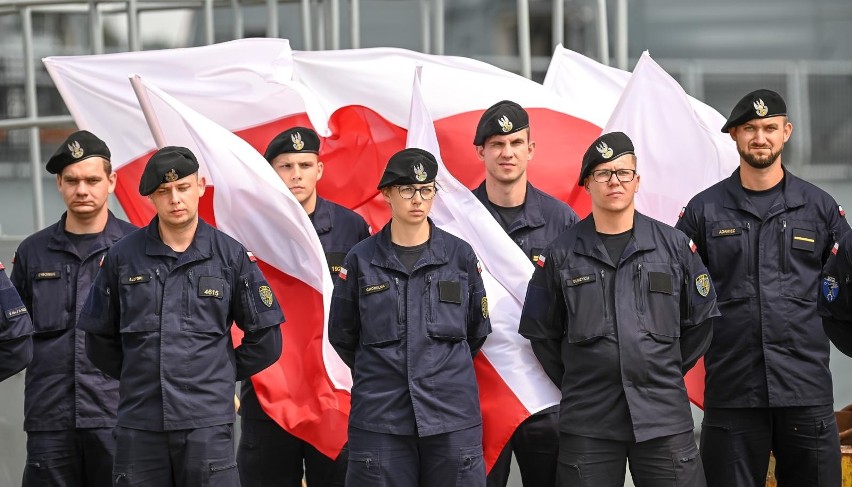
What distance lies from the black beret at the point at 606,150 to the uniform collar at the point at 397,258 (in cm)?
66

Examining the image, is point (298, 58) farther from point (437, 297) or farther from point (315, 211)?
point (437, 297)

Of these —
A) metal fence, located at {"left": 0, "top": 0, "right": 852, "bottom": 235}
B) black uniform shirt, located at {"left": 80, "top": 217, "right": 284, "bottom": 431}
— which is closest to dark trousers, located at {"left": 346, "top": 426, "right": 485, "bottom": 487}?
black uniform shirt, located at {"left": 80, "top": 217, "right": 284, "bottom": 431}

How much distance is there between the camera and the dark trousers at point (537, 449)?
229 inches

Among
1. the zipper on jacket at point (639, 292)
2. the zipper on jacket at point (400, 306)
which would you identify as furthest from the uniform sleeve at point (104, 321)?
the zipper on jacket at point (639, 292)

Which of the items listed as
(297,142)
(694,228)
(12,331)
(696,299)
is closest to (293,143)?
(297,142)

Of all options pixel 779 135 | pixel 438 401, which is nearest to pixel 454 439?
pixel 438 401

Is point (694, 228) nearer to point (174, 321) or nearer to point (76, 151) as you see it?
point (174, 321)

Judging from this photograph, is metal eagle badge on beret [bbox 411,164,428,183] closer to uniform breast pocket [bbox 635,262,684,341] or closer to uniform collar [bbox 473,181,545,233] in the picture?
uniform collar [bbox 473,181,545,233]

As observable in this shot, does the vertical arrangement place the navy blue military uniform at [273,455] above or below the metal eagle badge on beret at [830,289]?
below

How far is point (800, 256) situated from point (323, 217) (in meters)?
2.20

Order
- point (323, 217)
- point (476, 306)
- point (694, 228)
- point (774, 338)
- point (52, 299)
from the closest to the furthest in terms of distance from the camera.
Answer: point (476, 306) < point (774, 338) < point (694, 228) < point (52, 299) < point (323, 217)

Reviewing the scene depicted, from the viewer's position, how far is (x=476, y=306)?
554 centimetres

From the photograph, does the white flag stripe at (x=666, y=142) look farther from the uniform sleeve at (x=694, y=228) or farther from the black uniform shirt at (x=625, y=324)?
the black uniform shirt at (x=625, y=324)

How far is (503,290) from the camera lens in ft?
19.2
